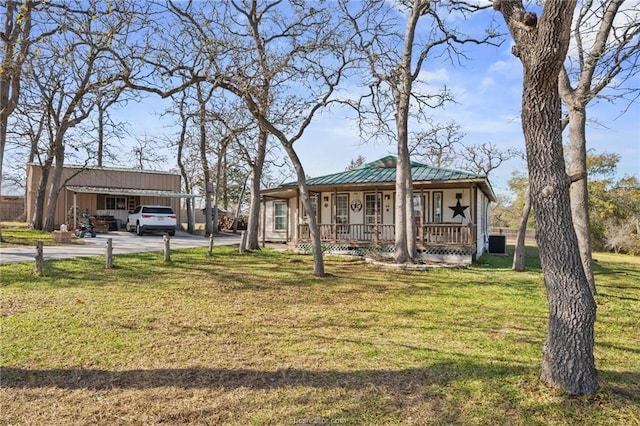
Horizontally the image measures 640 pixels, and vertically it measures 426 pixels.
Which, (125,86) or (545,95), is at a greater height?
(125,86)

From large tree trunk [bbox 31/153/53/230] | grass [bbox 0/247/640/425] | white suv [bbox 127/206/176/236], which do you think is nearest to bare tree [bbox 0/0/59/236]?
grass [bbox 0/247/640/425]

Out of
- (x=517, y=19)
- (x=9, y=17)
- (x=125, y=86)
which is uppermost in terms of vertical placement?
(x=9, y=17)

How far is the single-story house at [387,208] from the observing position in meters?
14.4

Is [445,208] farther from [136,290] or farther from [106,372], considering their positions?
[106,372]

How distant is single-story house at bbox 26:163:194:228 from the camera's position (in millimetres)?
24375

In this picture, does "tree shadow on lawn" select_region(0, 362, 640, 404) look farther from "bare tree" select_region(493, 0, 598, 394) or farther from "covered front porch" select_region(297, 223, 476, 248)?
"covered front porch" select_region(297, 223, 476, 248)

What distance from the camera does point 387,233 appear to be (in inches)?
655

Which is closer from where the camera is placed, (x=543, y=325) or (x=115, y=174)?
(x=543, y=325)

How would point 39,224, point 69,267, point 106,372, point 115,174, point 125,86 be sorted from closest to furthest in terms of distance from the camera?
point 106,372, point 125,86, point 69,267, point 39,224, point 115,174

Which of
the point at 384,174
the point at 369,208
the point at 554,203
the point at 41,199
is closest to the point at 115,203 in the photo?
the point at 41,199

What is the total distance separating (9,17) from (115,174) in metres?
19.4

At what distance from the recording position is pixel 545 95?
3.54 meters

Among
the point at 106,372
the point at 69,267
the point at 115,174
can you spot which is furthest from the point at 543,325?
the point at 115,174

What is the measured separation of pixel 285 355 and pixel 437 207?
42.2 feet
